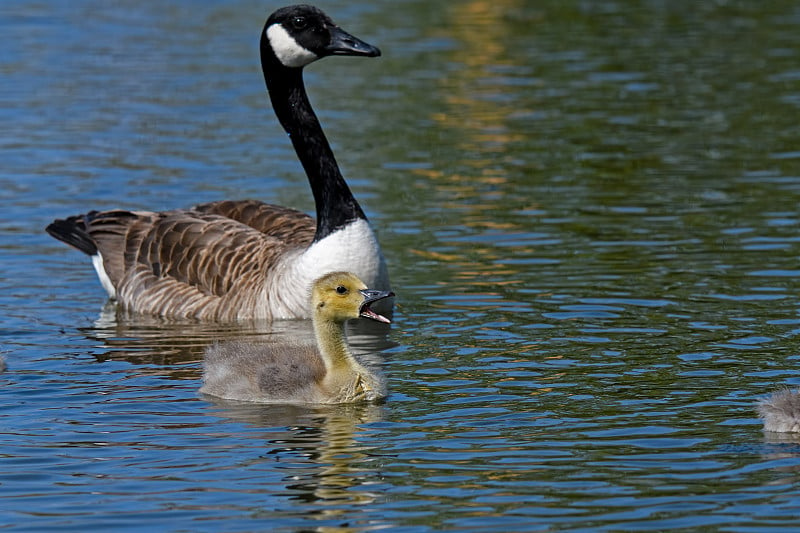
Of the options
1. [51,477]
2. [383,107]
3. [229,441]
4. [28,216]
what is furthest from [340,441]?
[383,107]

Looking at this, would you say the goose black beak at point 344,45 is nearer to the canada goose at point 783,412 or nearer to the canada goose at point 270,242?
the canada goose at point 270,242

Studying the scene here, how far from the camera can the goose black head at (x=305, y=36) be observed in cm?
1390

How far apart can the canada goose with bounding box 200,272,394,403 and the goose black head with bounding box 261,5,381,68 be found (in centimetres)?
342

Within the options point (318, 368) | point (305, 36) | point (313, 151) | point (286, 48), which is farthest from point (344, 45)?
point (318, 368)

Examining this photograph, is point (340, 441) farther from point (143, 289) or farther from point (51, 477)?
point (143, 289)

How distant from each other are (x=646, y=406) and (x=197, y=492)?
10.1 ft

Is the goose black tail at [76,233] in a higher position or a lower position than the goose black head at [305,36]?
lower

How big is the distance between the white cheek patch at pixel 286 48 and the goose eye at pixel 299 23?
0.34 ft

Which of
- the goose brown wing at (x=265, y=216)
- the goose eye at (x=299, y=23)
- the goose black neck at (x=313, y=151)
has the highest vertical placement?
the goose eye at (x=299, y=23)

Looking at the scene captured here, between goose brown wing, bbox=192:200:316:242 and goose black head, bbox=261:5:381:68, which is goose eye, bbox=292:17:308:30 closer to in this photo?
goose black head, bbox=261:5:381:68

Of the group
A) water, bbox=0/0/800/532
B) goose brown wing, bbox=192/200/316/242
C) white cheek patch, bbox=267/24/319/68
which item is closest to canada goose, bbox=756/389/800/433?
water, bbox=0/0/800/532

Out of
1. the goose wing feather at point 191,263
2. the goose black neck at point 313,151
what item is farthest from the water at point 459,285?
the goose black neck at point 313,151

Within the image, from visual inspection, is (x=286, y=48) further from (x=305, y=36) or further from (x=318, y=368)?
(x=318, y=368)

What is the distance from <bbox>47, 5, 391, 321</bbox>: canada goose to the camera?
1339 cm
